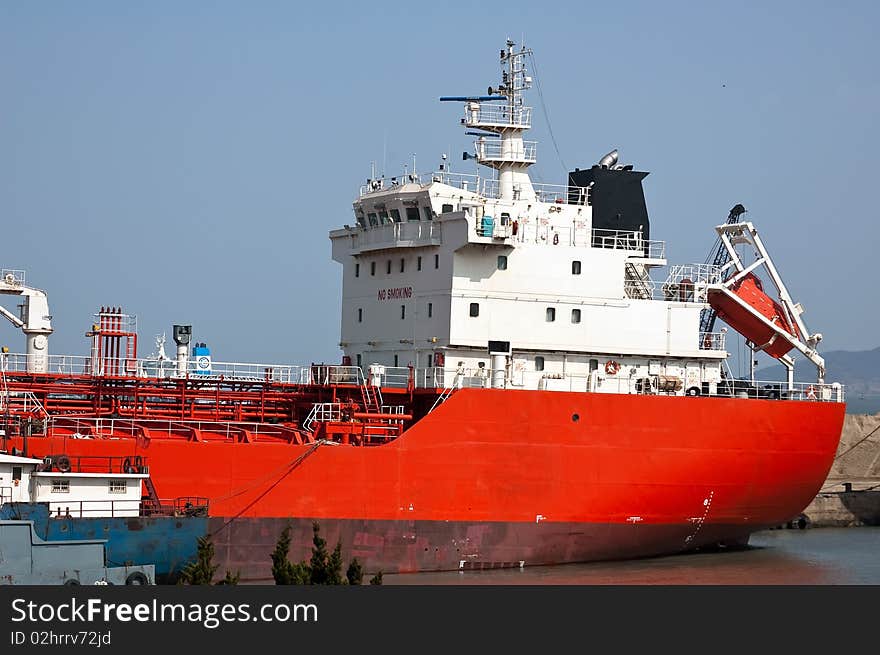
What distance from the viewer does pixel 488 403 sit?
28.6 meters

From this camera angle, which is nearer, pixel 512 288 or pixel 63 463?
pixel 63 463

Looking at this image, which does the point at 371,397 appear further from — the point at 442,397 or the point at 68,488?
the point at 68,488

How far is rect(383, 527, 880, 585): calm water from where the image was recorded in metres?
28.0

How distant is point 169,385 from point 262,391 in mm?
1957

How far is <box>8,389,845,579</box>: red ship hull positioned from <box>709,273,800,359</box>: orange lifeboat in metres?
2.35

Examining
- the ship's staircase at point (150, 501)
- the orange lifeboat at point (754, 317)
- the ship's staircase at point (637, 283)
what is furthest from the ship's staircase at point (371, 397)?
the orange lifeboat at point (754, 317)

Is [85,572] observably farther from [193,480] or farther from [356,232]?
[356,232]

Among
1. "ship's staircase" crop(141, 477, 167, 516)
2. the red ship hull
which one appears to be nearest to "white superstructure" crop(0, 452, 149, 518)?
"ship's staircase" crop(141, 477, 167, 516)

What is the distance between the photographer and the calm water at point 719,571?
27984mm

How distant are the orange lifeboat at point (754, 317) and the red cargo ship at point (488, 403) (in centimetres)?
7

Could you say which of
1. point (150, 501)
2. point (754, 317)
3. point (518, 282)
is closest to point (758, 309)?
point (754, 317)

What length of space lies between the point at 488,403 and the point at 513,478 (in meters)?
1.61
